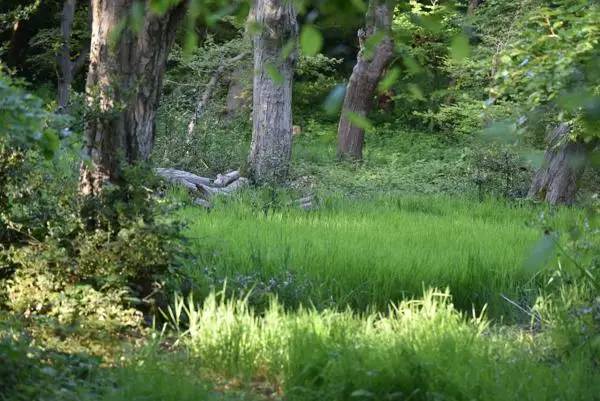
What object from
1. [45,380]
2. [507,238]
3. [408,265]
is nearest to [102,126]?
[45,380]

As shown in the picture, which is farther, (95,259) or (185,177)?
(185,177)

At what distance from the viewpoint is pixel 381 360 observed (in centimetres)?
446

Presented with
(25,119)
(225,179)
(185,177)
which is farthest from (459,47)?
(225,179)

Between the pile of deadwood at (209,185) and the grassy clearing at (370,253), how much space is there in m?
0.86

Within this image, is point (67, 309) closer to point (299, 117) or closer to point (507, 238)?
point (507, 238)

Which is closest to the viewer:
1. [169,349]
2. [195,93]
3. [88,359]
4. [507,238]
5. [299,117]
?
[88,359]

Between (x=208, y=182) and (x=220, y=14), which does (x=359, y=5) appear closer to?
(x=220, y=14)

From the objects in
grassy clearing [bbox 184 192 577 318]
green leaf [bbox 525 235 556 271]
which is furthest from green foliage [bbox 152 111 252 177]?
green leaf [bbox 525 235 556 271]

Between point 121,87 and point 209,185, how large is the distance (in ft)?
25.4

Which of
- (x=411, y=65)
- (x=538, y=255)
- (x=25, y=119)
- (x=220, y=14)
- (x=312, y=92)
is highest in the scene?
(x=312, y=92)

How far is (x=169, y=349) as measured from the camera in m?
5.11

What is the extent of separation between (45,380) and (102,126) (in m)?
2.12

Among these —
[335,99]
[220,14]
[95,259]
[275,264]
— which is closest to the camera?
[335,99]

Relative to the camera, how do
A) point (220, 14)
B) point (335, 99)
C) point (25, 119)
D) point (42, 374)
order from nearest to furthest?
1. point (335, 99)
2. point (220, 14)
3. point (25, 119)
4. point (42, 374)
